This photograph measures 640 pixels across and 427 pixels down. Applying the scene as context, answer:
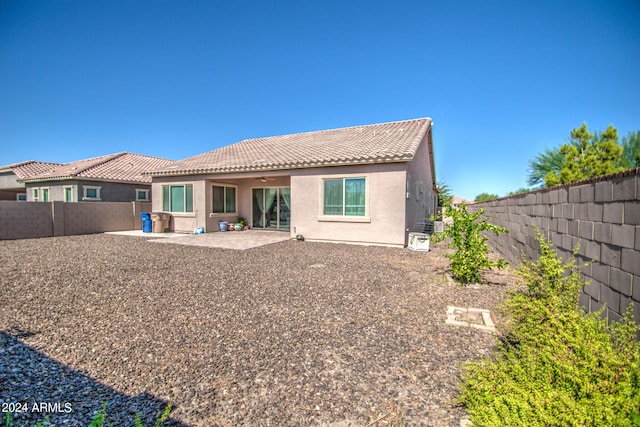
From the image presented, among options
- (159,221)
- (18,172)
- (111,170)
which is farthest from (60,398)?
(18,172)

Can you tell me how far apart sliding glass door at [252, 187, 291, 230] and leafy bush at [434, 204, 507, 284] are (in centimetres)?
1001

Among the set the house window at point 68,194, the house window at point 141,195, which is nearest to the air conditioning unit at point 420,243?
the house window at point 141,195

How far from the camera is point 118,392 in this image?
2.57 m

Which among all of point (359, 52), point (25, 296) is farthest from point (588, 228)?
point (359, 52)

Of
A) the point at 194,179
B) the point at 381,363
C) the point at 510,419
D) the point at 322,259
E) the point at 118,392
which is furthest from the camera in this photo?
the point at 194,179

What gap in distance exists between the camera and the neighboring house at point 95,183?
19188mm

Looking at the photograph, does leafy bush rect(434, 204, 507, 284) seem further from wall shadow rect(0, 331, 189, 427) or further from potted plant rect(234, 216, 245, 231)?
potted plant rect(234, 216, 245, 231)

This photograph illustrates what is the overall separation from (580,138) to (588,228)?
27.1m

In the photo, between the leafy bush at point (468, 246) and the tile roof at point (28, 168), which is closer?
the leafy bush at point (468, 246)

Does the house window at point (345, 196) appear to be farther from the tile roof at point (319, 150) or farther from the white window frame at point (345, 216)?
the tile roof at point (319, 150)

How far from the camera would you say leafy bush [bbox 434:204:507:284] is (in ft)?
20.8

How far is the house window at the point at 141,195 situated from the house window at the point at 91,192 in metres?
2.39

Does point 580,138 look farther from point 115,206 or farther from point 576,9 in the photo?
point 115,206

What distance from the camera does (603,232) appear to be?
345 cm
